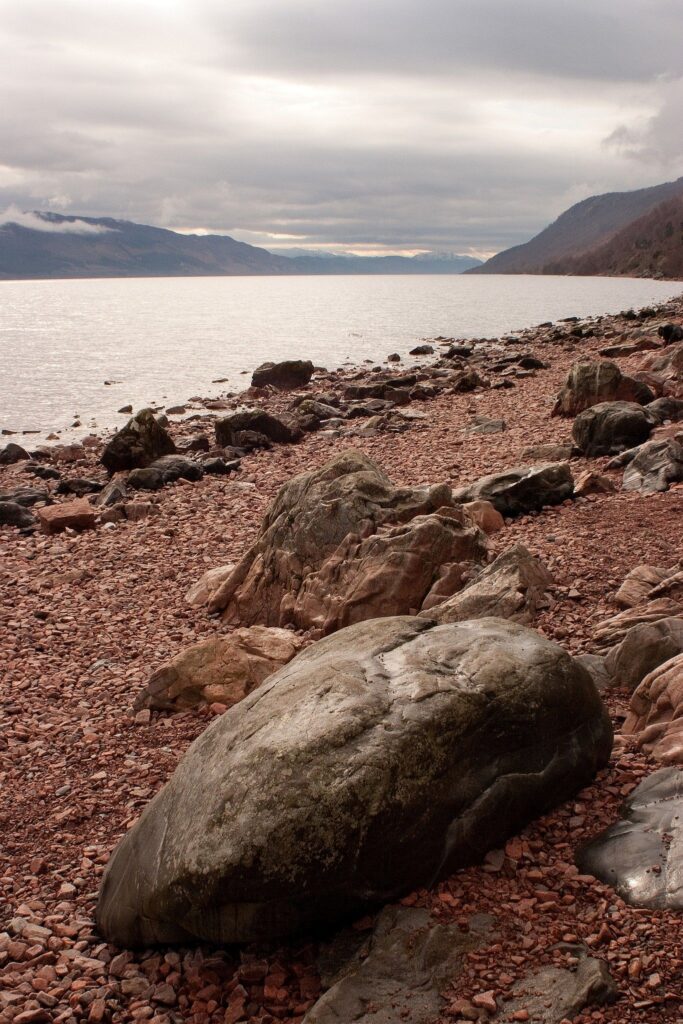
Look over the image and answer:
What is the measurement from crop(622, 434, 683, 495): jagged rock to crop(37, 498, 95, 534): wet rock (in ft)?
33.7

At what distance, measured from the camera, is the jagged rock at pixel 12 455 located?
25.7m

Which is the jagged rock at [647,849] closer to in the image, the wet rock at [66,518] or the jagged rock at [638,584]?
the jagged rock at [638,584]

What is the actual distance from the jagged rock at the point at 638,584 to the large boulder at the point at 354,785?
3.32m

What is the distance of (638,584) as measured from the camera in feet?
31.5

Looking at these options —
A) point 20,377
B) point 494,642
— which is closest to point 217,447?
point 494,642

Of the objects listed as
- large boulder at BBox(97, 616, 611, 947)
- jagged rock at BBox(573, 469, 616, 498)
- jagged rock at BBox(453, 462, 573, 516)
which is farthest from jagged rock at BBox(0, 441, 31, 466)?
large boulder at BBox(97, 616, 611, 947)

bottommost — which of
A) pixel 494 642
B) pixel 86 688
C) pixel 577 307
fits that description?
pixel 86 688

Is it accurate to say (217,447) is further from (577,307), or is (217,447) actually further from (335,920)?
(577,307)

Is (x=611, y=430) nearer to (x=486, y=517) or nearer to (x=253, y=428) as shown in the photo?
(x=486, y=517)

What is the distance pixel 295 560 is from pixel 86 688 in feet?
10.1

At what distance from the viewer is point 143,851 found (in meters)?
5.86

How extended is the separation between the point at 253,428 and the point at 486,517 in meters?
13.9

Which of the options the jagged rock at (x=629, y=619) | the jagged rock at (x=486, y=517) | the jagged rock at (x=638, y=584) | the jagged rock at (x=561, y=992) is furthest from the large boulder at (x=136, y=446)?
the jagged rock at (x=561, y=992)

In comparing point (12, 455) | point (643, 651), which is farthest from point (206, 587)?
point (12, 455)
